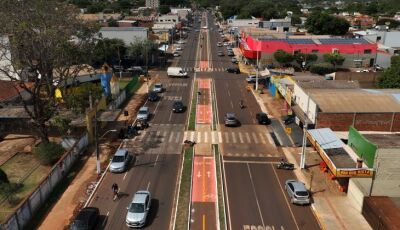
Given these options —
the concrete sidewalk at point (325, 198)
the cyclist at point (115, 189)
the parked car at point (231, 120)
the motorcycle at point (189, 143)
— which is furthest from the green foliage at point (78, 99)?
the concrete sidewalk at point (325, 198)

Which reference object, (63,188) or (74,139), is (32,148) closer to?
(74,139)

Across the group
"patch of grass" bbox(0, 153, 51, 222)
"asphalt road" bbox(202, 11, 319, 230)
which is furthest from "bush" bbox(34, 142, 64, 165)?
"asphalt road" bbox(202, 11, 319, 230)

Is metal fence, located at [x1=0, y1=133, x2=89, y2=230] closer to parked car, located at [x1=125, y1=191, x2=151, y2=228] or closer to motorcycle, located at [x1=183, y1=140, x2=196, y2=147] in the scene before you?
parked car, located at [x1=125, y1=191, x2=151, y2=228]

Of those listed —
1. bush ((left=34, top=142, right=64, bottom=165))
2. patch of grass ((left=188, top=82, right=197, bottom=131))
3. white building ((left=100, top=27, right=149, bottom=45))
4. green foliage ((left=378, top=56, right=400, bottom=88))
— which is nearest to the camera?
bush ((left=34, top=142, right=64, bottom=165))

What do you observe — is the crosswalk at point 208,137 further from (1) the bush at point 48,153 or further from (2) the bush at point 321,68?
(2) the bush at point 321,68

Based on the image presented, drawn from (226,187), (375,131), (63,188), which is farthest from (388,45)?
(63,188)
